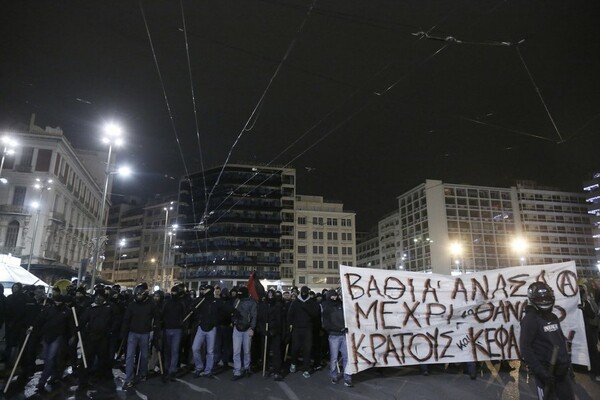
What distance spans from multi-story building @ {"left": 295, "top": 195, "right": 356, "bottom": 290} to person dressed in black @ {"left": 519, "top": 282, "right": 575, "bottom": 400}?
74434 millimetres

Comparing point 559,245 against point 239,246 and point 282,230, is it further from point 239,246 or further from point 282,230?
point 239,246

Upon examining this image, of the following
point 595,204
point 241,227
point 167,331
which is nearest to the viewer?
point 167,331

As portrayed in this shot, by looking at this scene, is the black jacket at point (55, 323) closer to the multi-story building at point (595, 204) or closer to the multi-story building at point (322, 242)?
the multi-story building at point (322, 242)

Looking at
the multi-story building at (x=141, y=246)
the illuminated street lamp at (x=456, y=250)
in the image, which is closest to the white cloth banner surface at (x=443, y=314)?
the multi-story building at (x=141, y=246)

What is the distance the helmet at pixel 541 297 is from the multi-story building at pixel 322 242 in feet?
244

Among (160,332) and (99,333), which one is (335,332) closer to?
(160,332)

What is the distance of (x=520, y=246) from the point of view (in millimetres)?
94812

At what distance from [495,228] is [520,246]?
25.1 ft

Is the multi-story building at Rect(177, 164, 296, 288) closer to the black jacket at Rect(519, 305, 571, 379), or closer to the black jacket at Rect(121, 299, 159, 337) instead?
the black jacket at Rect(121, 299, 159, 337)

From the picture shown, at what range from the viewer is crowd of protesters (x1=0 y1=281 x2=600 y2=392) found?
8211 mm

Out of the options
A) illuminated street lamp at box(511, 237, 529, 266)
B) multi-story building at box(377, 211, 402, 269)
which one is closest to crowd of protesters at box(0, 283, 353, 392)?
illuminated street lamp at box(511, 237, 529, 266)

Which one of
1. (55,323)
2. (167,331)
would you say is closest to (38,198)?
(55,323)

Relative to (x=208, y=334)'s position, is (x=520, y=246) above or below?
above

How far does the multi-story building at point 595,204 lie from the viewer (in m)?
92.8
